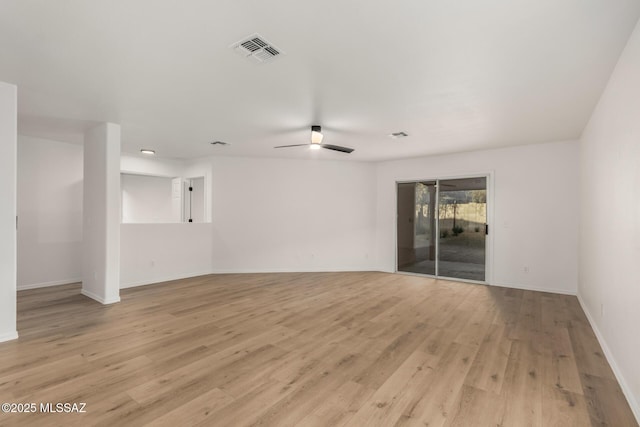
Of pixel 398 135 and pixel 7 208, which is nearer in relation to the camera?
pixel 7 208

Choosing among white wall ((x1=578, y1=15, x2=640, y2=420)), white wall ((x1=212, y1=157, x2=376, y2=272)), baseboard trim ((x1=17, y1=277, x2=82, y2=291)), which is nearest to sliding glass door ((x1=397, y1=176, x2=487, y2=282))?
white wall ((x1=212, y1=157, x2=376, y2=272))

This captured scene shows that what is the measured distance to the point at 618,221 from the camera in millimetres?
2482

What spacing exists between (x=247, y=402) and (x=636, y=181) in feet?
10.2

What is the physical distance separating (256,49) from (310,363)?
2.64 metres

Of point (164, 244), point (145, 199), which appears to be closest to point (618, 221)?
point (164, 244)

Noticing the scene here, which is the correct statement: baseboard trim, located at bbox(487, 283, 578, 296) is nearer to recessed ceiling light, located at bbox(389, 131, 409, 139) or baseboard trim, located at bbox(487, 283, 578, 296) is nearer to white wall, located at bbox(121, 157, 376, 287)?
white wall, located at bbox(121, 157, 376, 287)

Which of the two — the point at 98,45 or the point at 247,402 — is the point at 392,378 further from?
the point at 98,45

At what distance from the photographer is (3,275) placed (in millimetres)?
2998

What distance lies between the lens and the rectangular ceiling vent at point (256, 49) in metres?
2.17

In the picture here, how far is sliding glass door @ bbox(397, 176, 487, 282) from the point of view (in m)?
6.07

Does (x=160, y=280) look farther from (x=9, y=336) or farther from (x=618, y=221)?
(x=618, y=221)

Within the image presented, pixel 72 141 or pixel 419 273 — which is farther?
pixel 419 273

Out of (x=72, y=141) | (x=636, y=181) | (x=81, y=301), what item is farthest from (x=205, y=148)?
(x=636, y=181)

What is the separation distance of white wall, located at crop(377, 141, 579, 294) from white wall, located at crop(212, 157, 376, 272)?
2.19m
